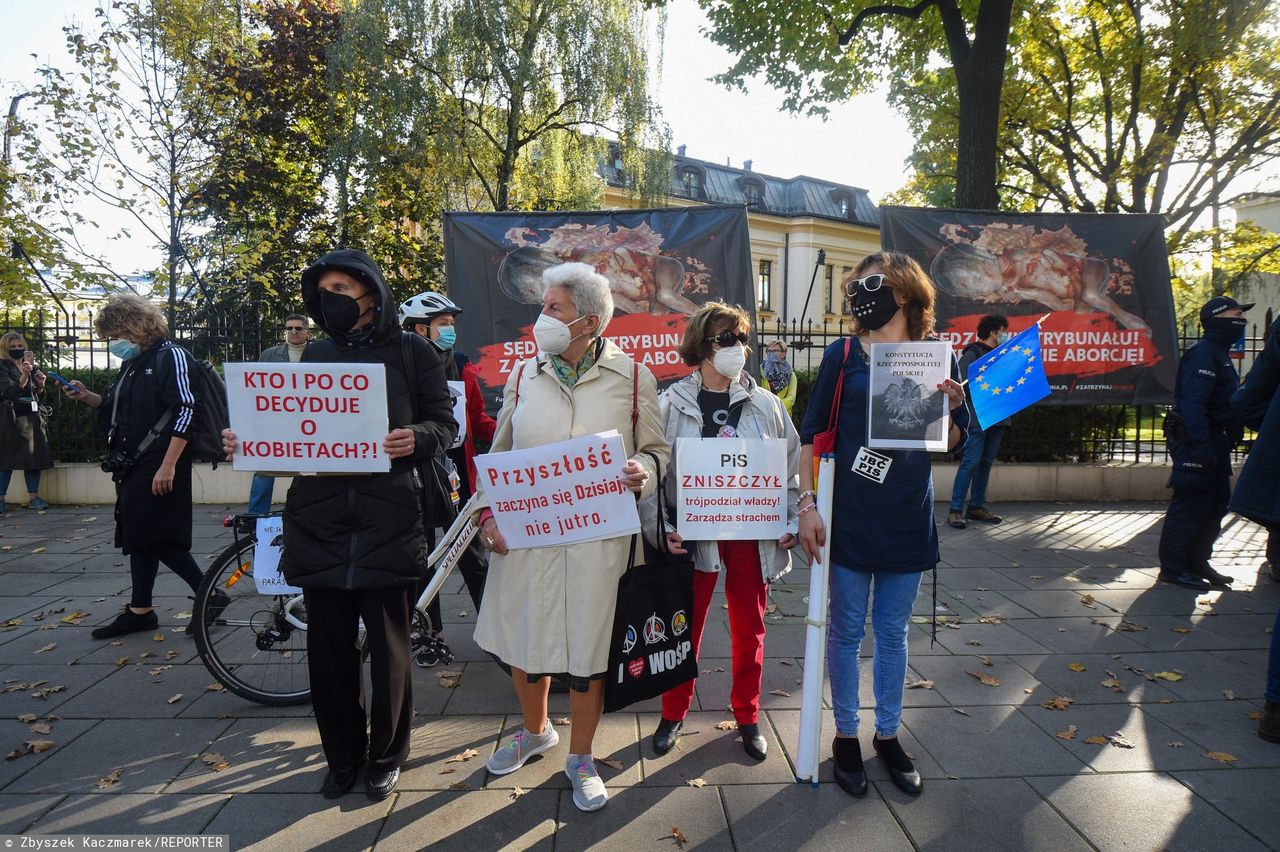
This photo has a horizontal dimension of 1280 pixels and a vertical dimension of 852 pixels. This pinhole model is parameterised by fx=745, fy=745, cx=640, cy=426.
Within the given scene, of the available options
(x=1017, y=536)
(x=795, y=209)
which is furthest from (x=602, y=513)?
(x=795, y=209)

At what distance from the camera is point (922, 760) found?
3.22m

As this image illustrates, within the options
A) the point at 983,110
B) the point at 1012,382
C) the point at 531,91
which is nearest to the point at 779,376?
the point at 1012,382

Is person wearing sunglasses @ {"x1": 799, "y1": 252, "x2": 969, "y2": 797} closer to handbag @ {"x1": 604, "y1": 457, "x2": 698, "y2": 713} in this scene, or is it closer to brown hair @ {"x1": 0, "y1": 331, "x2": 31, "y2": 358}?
handbag @ {"x1": 604, "y1": 457, "x2": 698, "y2": 713}

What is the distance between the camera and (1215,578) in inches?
233

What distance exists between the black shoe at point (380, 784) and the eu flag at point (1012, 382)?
3.34 meters

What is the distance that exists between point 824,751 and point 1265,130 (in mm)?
19317

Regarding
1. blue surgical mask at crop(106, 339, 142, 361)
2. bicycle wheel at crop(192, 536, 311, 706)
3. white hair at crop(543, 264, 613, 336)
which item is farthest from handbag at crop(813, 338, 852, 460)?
blue surgical mask at crop(106, 339, 142, 361)

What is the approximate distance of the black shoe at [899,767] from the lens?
9.67 feet

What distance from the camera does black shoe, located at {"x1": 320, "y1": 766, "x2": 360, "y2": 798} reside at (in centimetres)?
291

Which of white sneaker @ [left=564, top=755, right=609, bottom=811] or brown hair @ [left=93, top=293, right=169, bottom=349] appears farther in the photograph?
brown hair @ [left=93, top=293, right=169, bottom=349]

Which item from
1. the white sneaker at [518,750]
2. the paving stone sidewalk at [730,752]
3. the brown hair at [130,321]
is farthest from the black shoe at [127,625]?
the white sneaker at [518,750]

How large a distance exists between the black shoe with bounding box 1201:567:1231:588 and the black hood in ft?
21.2

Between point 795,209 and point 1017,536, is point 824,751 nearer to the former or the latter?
point 1017,536

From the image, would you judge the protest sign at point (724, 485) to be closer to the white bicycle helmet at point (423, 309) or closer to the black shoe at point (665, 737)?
the black shoe at point (665, 737)
